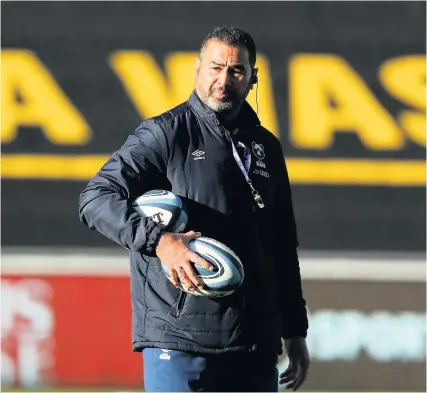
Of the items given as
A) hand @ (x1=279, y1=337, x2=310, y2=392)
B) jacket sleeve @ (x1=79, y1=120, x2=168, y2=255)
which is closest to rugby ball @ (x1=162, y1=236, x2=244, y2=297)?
jacket sleeve @ (x1=79, y1=120, x2=168, y2=255)

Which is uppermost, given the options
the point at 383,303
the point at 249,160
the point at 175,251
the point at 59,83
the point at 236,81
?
the point at 59,83

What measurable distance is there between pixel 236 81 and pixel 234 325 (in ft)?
2.34

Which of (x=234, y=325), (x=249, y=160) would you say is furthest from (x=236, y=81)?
(x=234, y=325)

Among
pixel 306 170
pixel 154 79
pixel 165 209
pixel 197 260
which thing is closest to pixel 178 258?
pixel 197 260

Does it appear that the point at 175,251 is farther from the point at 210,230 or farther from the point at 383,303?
the point at 383,303

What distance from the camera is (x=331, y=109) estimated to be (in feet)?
25.8

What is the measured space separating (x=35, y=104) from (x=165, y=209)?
193 inches

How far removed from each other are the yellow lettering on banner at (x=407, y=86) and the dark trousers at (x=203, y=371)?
4.71 metres

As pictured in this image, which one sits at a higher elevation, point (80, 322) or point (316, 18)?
point (316, 18)

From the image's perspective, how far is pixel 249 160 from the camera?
3.35 meters

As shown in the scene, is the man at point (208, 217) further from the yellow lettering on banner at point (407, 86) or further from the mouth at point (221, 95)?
the yellow lettering on banner at point (407, 86)

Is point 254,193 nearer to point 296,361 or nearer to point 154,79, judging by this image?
point 296,361

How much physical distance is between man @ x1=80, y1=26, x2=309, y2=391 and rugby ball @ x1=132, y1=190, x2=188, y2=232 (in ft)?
0.17

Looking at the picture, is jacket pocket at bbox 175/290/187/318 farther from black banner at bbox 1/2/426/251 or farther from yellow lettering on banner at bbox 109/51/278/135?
yellow lettering on banner at bbox 109/51/278/135
